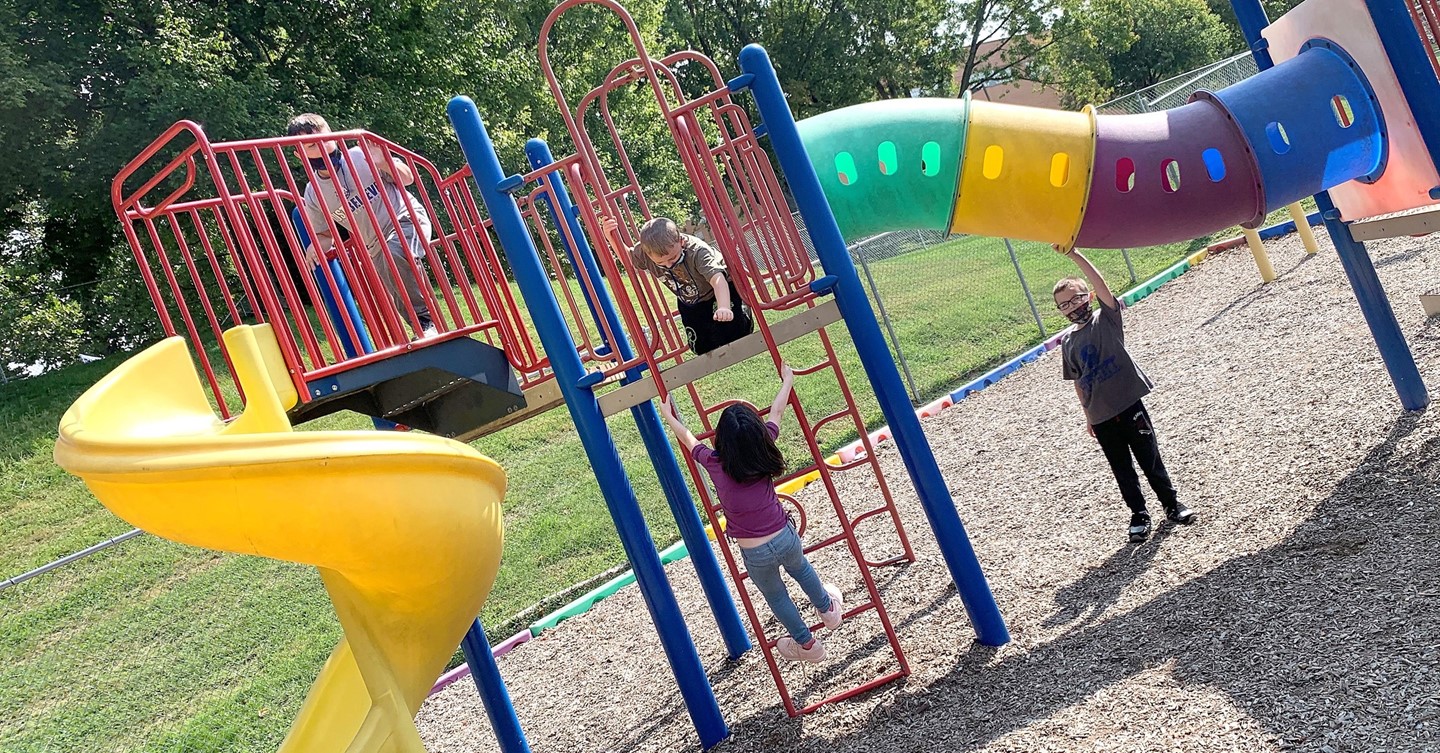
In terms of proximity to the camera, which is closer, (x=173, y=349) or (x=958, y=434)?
(x=173, y=349)

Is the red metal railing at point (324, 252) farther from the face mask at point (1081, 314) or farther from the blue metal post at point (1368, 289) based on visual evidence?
the blue metal post at point (1368, 289)

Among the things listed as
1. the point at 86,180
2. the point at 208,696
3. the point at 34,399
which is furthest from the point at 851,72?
the point at 208,696

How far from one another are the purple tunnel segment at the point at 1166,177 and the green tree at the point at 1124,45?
47.3 meters

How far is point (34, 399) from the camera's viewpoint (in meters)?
16.3

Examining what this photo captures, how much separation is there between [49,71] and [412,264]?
17221 mm

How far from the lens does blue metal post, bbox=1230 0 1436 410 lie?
6422 millimetres

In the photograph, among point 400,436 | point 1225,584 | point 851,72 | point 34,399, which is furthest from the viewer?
point 851,72

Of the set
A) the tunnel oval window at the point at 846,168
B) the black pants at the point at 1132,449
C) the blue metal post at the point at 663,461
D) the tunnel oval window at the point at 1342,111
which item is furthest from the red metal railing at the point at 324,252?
the tunnel oval window at the point at 1342,111

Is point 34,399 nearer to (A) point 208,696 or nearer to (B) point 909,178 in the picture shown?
(A) point 208,696

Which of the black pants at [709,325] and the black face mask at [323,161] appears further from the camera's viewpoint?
the black pants at [709,325]

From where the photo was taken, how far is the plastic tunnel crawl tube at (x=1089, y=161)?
5.40 metres

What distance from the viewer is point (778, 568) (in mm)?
4879

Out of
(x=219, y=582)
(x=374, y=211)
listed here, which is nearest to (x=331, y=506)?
(x=374, y=211)

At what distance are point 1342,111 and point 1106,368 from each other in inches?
75.3
